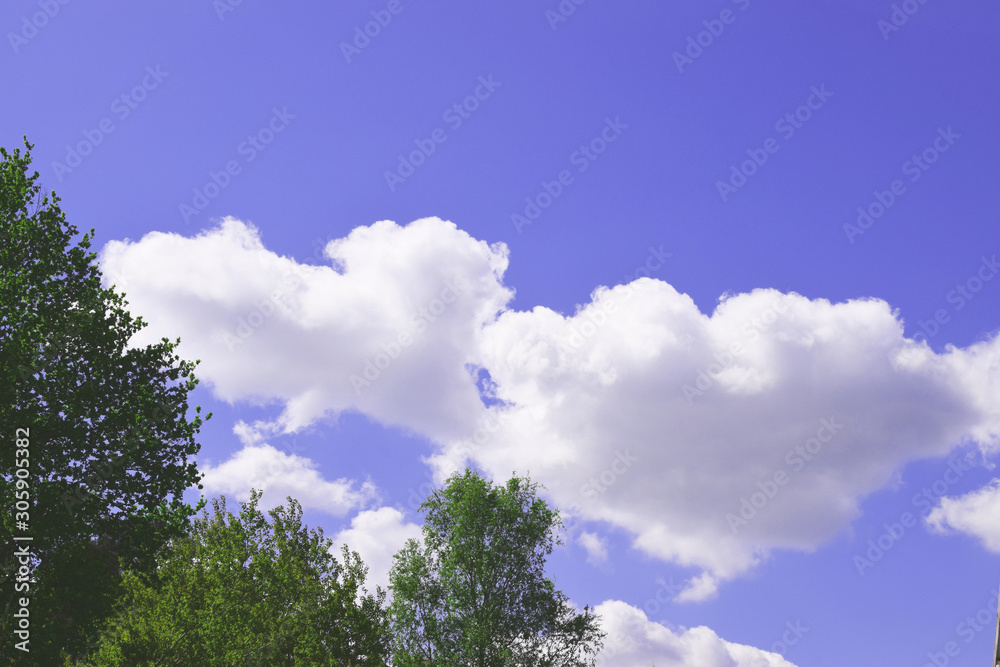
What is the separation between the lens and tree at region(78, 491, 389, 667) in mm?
33375

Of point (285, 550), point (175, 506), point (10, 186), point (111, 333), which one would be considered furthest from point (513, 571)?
point (10, 186)

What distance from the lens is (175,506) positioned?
86.1ft

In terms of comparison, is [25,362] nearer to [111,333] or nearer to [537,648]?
[111,333]

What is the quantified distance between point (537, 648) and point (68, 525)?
92.0ft
